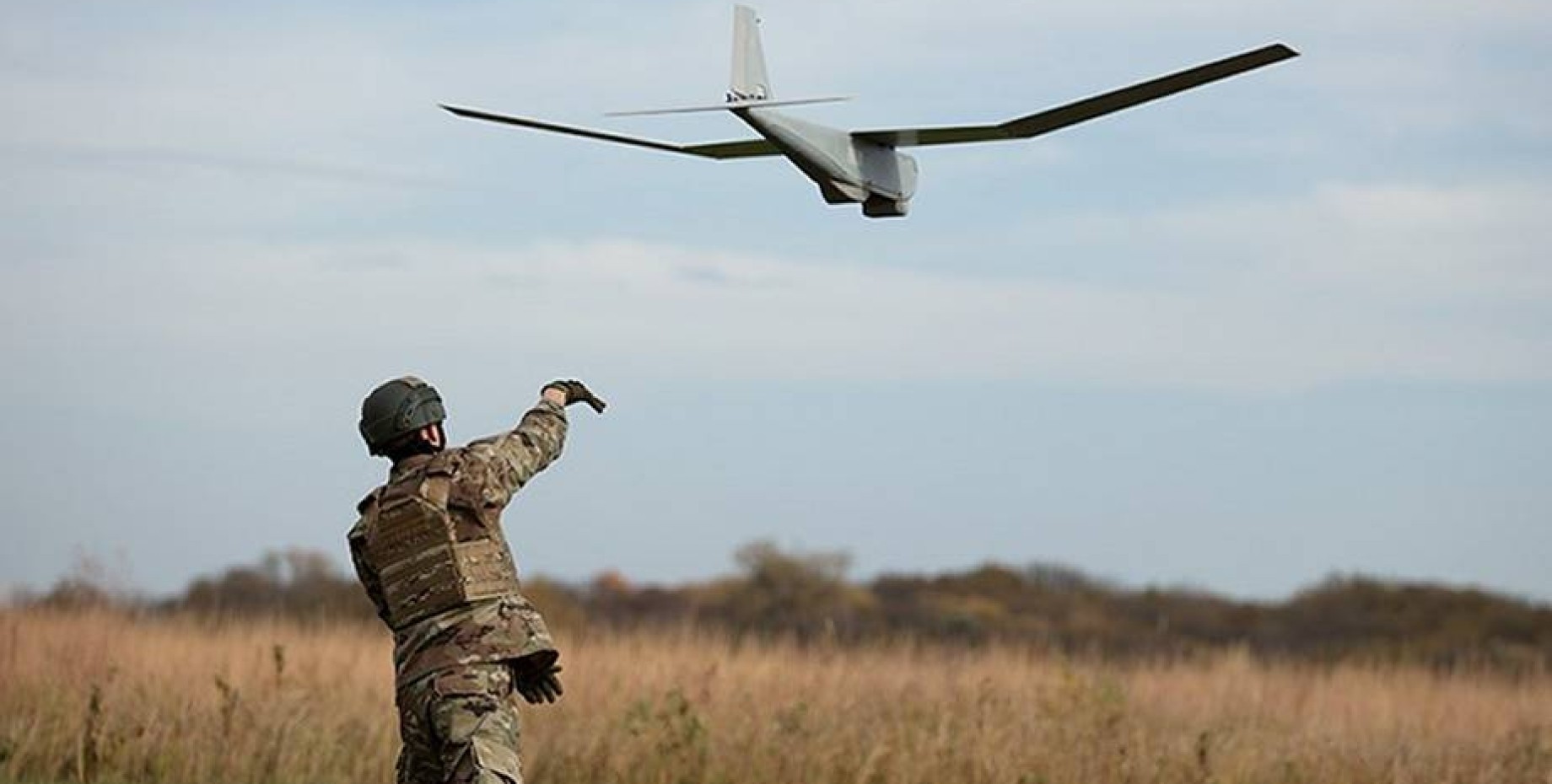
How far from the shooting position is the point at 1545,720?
58.4ft

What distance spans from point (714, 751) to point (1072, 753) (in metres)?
1.96

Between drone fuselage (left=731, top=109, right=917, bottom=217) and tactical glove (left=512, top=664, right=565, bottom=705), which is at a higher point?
drone fuselage (left=731, top=109, right=917, bottom=217)

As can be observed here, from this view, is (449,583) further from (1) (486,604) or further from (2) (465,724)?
(2) (465,724)

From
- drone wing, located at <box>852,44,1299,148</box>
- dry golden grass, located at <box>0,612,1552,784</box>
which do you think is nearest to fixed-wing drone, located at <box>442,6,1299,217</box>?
drone wing, located at <box>852,44,1299,148</box>

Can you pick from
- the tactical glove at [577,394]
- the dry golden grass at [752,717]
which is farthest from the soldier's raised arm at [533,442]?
the dry golden grass at [752,717]

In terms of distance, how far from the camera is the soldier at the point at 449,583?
824cm

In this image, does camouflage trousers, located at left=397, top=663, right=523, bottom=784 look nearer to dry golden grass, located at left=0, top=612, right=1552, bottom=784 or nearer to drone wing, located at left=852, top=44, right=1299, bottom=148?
drone wing, located at left=852, top=44, right=1299, bottom=148

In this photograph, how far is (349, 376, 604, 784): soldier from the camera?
27.0 ft

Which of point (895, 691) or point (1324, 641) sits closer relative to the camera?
point (895, 691)

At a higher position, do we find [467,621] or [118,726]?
[467,621]

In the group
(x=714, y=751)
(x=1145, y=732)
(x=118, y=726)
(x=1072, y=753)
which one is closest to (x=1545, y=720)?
(x=1145, y=732)

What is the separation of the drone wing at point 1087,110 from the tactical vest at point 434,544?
1904mm

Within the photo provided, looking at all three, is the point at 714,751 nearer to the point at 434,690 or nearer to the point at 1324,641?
the point at 434,690

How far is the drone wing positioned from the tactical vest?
1.90 m
